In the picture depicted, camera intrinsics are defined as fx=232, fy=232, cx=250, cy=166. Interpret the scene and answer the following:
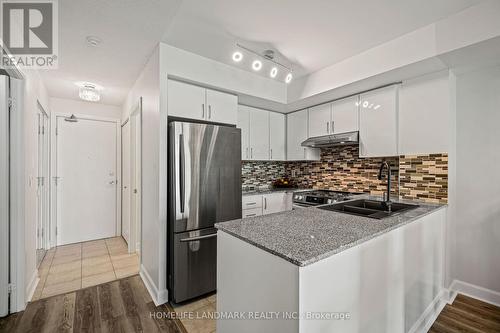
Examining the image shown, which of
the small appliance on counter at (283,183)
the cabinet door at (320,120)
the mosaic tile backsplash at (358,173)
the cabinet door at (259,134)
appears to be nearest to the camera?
the mosaic tile backsplash at (358,173)

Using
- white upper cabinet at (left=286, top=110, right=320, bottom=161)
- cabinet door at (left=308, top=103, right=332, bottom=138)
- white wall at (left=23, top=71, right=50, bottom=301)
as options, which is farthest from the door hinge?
cabinet door at (left=308, top=103, right=332, bottom=138)

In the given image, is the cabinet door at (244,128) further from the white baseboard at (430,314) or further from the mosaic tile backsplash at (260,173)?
the white baseboard at (430,314)

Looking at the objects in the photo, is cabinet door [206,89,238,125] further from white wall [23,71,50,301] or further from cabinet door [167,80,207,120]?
white wall [23,71,50,301]

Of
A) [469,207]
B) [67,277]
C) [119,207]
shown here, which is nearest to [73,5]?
[67,277]

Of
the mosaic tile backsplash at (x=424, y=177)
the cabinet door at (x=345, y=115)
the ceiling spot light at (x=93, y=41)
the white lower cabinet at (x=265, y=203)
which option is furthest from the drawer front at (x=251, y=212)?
the ceiling spot light at (x=93, y=41)

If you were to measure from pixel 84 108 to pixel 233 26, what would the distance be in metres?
3.30

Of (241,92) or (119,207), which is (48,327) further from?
(241,92)

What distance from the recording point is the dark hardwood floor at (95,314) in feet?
6.11

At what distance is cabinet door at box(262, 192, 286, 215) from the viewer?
323 cm

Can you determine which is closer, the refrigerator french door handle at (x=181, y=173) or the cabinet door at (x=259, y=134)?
the refrigerator french door handle at (x=181, y=173)

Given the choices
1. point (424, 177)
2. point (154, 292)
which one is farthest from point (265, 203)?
point (424, 177)

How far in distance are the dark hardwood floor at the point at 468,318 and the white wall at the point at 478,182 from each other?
166mm

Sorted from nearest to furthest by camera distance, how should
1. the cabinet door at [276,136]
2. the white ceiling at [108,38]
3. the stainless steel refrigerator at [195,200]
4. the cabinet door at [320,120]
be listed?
the white ceiling at [108,38] → the stainless steel refrigerator at [195,200] → the cabinet door at [320,120] → the cabinet door at [276,136]

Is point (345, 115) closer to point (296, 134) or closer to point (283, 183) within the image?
point (296, 134)
